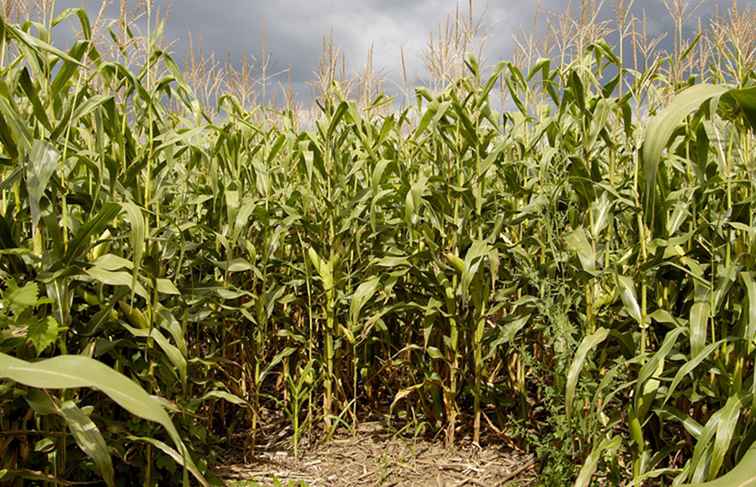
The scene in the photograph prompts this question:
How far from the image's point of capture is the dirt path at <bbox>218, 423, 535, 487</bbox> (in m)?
2.70

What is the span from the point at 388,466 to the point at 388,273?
3.16ft

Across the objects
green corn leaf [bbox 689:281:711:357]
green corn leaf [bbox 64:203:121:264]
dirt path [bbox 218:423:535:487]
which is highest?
green corn leaf [bbox 64:203:121:264]

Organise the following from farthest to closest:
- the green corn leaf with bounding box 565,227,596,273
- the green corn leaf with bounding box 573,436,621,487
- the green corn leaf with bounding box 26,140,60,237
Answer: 1. the green corn leaf with bounding box 565,227,596,273
2. the green corn leaf with bounding box 573,436,621,487
3. the green corn leaf with bounding box 26,140,60,237

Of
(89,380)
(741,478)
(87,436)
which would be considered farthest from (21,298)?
(741,478)

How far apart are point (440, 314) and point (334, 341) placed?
0.61 metres

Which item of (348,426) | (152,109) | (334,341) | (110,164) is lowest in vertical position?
(348,426)

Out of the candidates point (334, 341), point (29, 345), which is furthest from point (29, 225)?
point (334, 341)

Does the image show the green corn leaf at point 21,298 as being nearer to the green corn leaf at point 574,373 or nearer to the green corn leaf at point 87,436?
the green corn leaf at point 87,436

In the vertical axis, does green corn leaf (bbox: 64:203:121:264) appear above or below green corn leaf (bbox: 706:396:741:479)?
above

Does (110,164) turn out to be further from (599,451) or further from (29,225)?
(599,451)

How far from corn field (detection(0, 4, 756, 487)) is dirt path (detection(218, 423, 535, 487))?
0.10 meters

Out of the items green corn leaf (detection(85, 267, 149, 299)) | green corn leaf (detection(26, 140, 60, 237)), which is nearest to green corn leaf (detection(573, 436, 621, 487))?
green corn leaf (detection(85, 267, 149, 299))

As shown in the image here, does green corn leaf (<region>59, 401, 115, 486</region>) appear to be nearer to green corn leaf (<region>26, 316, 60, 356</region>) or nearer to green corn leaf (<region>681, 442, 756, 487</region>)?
green corn leaf (<region>26, 316, 60, 356</region>)

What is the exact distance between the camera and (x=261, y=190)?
10.3 ft
